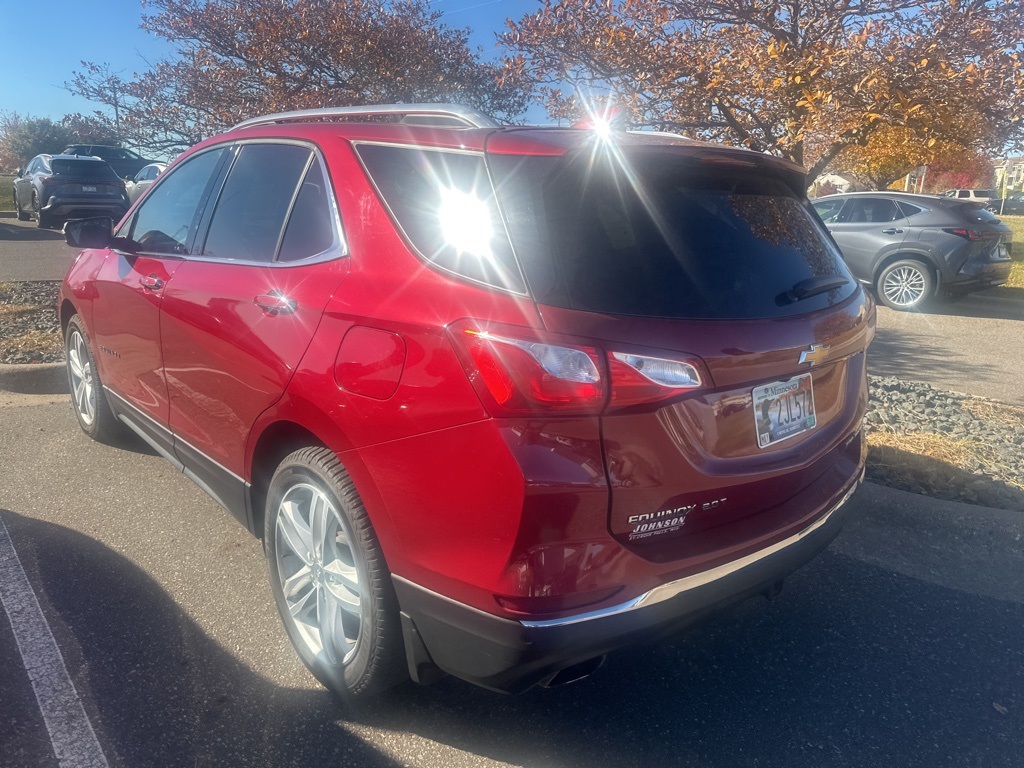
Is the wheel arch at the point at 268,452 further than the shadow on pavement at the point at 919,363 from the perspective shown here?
No

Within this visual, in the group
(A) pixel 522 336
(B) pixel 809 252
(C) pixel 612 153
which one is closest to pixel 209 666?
(A) pixel 522 336

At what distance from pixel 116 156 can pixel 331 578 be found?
24424 mm

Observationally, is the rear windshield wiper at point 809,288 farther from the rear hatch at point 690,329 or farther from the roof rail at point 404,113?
the roof rail at point 404,113

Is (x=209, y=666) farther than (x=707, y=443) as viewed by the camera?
Yes

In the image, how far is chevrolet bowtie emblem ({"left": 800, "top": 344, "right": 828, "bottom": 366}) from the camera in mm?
2390

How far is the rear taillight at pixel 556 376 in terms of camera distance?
1.98 meters

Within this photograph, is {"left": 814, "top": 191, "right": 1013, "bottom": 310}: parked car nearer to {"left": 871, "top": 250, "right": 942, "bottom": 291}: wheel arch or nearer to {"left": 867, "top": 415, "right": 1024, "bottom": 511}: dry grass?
{"left": 871, "top": 250, "right": 942, "bottom": 291}: wheel arch

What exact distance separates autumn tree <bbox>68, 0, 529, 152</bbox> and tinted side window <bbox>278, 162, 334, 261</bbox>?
6691mm

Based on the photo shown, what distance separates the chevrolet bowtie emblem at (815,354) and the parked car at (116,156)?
2324 cm

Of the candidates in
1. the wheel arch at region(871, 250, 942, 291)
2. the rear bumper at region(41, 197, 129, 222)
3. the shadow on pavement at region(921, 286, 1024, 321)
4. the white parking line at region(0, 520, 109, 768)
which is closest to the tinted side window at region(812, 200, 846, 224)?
the wheel arch at region(871, 250, 942, 291)

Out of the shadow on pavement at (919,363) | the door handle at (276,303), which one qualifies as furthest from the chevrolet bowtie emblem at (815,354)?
the shadow on pavement at (919,363)

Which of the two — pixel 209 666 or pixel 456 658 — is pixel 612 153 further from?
pixel 209 666

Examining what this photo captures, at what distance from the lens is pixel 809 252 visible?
278cm

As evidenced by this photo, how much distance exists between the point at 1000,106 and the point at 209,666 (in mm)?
6221
